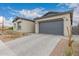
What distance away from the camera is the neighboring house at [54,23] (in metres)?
3.06

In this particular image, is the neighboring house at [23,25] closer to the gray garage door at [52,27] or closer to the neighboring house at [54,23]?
the neighboring house at [54,23]

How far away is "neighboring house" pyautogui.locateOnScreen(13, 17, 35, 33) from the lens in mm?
3187

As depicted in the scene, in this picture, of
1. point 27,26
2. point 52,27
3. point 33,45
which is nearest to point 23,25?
point 27,26

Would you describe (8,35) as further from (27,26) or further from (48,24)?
(48,24)

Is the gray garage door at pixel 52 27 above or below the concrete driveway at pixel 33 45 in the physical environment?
above

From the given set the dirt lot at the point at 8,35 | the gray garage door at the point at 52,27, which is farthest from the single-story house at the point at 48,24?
the dirt lot at the point at 8,35

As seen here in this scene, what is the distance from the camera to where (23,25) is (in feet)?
10.9

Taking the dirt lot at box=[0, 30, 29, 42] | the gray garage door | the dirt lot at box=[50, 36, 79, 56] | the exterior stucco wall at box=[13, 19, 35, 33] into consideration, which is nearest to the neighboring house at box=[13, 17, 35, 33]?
the exterior stucco wall at box=[13, 19, 35, 33]

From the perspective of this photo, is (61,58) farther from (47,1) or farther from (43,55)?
(47,1)

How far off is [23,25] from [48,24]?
0.60 metres

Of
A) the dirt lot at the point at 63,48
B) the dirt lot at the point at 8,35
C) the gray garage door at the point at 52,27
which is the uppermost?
the gray garage door at the point at 52,27

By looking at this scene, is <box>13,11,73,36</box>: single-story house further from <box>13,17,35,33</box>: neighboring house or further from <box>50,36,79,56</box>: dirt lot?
Result: <box>50,36,79,56</box>: dirt lot

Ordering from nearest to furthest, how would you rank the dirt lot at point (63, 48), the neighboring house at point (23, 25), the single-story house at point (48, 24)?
1. the dirt lot at point (63, 48)
2. the single-story house at point (48, 24)
3. the neighboring house at point (23, 25)

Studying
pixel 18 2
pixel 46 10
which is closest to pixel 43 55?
pixel 46 10
